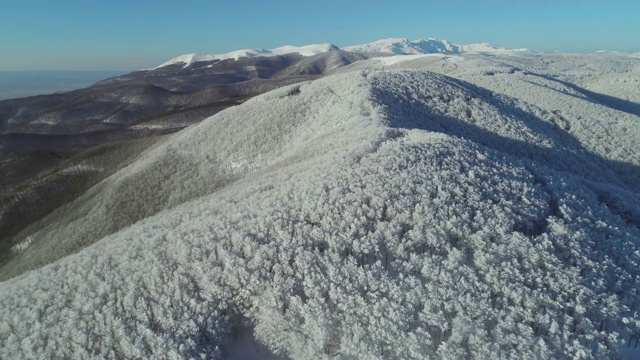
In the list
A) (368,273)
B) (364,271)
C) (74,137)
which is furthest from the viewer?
(74,137)

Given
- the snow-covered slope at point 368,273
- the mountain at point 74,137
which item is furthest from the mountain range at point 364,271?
the mountain at point 74,137

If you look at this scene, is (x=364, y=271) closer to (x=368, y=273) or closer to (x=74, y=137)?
(x=368, y=273)

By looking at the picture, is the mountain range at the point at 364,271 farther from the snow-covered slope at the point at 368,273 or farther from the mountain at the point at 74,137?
the mountain at the point at 74,137

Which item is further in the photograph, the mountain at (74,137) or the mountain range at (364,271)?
the mountain at (74,137)

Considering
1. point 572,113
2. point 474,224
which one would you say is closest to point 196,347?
point 474,224

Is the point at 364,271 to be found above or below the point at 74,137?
above

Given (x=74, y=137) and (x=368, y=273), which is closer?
(x=368, y=273)

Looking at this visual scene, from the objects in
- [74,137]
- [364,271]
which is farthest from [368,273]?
[74,137]

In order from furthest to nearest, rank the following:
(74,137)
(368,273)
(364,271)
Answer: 1. (74,137)
2. (364,271)
3. (368,273)

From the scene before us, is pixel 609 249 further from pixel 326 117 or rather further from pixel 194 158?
pixel 194 158
